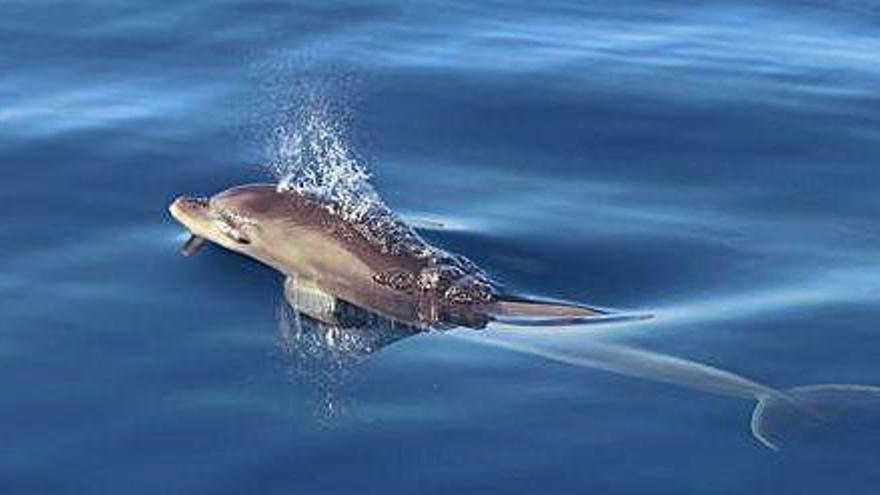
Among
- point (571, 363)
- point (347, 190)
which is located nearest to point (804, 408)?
point (571, 363)

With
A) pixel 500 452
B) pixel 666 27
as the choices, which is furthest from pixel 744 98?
pixel 500 452

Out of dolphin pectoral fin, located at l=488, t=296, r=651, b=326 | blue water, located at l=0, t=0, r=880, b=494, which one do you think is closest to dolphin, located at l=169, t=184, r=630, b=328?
dolphin pectoral fin, located at l=488, t=296, r=651, b=326

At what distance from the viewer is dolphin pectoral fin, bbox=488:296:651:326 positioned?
11.9m

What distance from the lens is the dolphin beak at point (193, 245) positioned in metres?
13.1

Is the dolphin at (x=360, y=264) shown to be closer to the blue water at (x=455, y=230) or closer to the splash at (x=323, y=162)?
the splash at (x=323, y=162)

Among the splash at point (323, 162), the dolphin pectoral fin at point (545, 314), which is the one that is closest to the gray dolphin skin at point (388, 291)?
the dolphin pectoral fin at point (545, 314)

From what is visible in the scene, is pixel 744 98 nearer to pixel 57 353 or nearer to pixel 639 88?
pixel 639 88

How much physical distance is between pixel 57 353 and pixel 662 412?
12.3ft

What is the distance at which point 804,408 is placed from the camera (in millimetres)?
10859

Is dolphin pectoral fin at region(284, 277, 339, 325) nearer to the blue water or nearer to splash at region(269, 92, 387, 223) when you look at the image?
the blue water

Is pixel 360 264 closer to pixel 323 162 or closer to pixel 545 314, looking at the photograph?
pixel 545 314

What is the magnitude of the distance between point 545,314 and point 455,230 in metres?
1.82

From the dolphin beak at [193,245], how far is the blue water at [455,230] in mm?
103

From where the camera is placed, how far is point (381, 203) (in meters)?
13.6
